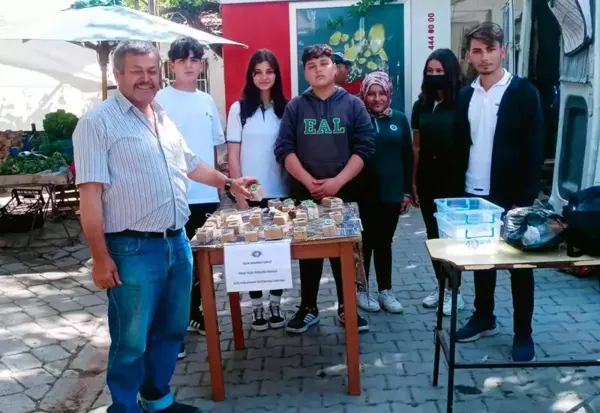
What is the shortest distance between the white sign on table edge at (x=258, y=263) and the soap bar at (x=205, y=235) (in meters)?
0.15

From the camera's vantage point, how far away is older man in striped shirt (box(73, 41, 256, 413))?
2814mm

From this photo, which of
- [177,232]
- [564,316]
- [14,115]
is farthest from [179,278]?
[14,115]

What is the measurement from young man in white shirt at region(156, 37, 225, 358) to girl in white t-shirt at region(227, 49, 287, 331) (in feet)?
0.49

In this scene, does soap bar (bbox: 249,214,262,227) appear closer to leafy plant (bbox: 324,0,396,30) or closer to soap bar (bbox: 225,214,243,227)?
soap bar (bbox: 225,214,243,227)

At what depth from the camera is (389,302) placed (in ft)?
15.8

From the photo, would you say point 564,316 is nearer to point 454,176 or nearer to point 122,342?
point 454,176

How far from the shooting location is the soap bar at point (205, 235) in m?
3.42

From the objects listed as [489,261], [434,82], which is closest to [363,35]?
[434,82]

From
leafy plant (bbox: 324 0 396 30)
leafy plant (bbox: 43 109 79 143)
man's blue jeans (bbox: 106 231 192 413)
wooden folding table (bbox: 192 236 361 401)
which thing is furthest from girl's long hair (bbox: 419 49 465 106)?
leafy plant (bbox: 43 109 79 143)

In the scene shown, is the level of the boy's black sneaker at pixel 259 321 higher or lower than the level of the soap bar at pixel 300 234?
lower

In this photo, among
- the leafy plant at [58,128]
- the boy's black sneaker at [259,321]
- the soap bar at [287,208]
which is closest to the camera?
the soap bar at [287,208]

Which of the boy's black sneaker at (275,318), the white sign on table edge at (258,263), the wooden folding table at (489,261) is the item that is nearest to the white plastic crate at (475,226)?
the wooden folding table at (489,261)

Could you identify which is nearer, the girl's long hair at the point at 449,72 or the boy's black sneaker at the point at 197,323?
the girl's long hair at the point at 449,72

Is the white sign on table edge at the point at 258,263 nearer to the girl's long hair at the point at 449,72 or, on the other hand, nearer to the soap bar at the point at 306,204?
the soap bar at the point at 306,204
